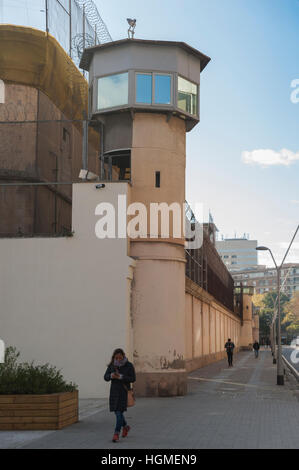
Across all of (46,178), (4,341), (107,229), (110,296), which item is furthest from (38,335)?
(46,178)

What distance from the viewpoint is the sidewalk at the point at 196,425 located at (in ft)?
39.6

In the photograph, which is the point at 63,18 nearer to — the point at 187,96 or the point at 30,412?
the point at 187,96

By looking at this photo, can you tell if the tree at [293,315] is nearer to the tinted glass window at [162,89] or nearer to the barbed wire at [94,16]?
the barbed wire at [94,16]

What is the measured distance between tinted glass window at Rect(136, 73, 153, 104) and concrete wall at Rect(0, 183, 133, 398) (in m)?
3.34

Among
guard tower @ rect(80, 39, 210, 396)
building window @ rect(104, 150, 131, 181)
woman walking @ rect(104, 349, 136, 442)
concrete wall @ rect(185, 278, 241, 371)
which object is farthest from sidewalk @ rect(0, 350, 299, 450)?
concrete wall @ rect(185, 278, 241, 371)

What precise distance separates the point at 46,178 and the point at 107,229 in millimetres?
12031

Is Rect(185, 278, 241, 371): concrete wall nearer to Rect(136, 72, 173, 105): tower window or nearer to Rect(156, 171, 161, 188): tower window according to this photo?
Rect(156, 171, 161, 188): tower window

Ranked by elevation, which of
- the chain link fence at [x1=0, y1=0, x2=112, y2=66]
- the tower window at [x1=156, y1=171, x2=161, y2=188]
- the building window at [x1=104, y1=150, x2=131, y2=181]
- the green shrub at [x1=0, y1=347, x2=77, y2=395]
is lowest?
the green shrub at [x1=0, y1=347, x2=77, y2=395]

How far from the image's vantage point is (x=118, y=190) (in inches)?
877

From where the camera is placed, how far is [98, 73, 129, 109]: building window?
23297mm

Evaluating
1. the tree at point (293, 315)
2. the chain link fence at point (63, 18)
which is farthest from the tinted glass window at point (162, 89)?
the tree at point (293, 315)

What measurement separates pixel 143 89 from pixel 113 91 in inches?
45.3

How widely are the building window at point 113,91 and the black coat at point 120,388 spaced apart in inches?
503
